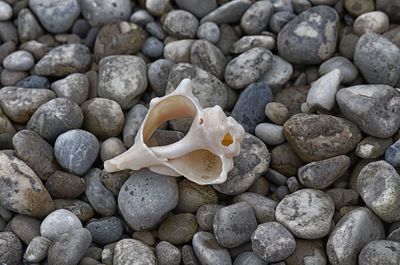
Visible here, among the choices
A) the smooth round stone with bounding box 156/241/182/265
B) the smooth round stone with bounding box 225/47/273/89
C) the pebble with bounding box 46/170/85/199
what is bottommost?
the smooth round stone with bounding box 156/241/182/265

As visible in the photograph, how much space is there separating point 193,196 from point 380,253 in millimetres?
930

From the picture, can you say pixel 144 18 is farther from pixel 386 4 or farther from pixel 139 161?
pixel 386 4

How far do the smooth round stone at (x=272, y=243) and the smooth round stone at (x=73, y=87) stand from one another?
132 centimetres

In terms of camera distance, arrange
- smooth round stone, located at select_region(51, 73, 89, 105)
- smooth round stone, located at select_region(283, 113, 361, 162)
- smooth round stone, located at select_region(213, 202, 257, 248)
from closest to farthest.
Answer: smooth round stone, located at select_region(213, 202, 257, 248), smooth round stone, located at select_region(283, 113, 361, 162), smooth round stone, located at select_region(51, 73, 89, 105)

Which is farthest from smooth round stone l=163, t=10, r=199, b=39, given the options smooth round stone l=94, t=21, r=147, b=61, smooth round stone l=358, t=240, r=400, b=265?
smooth round stone l=358, t=240, r=400, b=265

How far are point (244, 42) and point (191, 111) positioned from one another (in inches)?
→ 27.5

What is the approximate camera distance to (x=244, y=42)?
3344 mm

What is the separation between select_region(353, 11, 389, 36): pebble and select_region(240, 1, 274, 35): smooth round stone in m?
0.54

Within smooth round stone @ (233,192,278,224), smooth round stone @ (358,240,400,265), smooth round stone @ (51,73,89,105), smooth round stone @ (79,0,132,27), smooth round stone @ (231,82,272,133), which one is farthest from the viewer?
smooth round stone @ (79,0,132,27)

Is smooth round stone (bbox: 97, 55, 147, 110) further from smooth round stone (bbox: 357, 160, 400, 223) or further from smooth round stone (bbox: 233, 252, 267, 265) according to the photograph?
smooth round stone (bbox: 357, 160, 400, 223)

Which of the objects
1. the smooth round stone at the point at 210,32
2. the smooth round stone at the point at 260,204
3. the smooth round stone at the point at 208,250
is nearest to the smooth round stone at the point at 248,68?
the smooth round stone at the point at 210,32

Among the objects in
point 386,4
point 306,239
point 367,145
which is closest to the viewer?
point 306,239

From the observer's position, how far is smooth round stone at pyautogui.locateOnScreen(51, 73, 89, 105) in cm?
320

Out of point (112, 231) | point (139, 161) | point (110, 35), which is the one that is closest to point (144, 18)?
point (110, 35)
